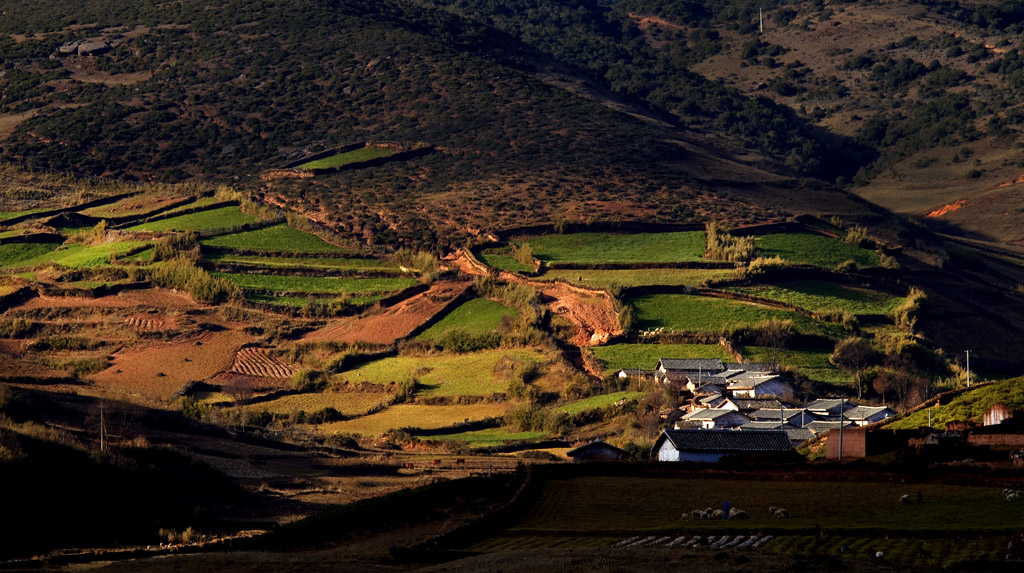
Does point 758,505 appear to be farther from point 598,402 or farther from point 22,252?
point 22,252

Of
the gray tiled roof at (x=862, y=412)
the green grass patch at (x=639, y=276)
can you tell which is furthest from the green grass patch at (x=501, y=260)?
the gray tiled roof at (x=862, y=412)

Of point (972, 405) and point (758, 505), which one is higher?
point (758, 505)

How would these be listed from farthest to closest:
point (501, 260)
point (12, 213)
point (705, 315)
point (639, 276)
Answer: point (12, 213) < point (501, 260) < point (639, 276) < point (705, 315)

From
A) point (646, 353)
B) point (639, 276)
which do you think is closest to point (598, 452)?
point (646, 353)

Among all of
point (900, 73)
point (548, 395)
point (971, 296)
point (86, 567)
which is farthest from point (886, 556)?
point (900, 73)

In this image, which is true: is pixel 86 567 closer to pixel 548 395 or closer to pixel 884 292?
pixel 548 395

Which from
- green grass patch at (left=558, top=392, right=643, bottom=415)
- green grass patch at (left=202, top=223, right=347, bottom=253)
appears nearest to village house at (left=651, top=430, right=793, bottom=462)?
green grass patch at (left=558, top=392, right=643, bottom=415)

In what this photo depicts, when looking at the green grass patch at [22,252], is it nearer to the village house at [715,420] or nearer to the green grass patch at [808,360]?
the green grass patch at [808,360]
